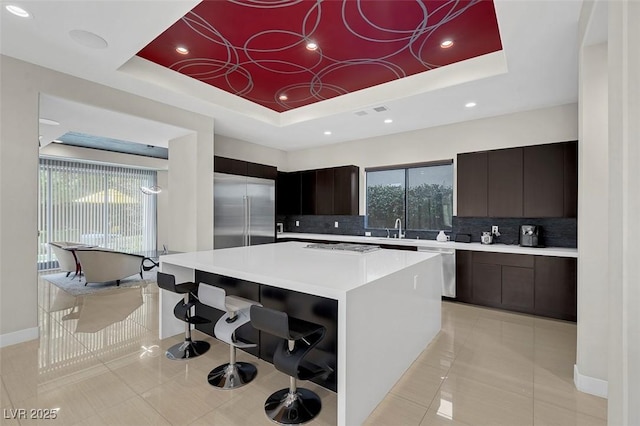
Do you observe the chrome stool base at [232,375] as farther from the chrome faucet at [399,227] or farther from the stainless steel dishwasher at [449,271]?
the chrome faucet at [399,227]

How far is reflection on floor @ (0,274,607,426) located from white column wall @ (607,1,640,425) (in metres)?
1.07

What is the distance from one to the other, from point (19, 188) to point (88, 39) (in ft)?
5.43

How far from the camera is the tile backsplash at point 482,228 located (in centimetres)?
389

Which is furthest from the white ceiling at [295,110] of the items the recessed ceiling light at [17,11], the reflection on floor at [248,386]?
the reflection on floor at [248,386]

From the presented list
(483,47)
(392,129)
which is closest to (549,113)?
(483,47)

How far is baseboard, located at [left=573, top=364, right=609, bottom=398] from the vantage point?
2.10 m

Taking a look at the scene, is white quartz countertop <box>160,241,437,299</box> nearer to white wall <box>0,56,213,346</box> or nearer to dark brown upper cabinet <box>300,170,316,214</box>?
white wall <box>0,56,213,346</box>

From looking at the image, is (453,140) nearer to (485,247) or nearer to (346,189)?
(485,247)

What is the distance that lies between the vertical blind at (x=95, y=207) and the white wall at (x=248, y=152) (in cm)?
431

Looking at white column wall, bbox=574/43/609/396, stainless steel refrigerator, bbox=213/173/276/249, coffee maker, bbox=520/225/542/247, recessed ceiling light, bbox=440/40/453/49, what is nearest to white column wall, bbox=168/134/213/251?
stainless steel refrigerator, bbox=213/173/276/249

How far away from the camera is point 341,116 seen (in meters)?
4.41

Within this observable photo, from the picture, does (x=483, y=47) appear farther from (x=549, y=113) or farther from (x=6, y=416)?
(x=6, y=416)

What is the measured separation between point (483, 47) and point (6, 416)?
15.8ft

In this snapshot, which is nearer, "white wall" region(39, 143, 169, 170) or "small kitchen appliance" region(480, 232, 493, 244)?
"small kitchen appliance" region(480, 232, 493, 244)
